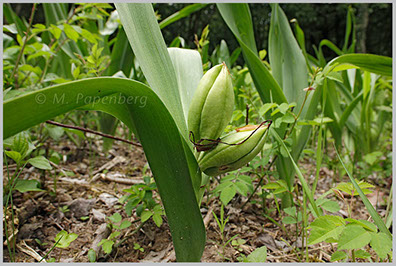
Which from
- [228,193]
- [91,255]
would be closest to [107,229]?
[91,255]

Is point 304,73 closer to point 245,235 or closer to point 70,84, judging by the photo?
point 245,235

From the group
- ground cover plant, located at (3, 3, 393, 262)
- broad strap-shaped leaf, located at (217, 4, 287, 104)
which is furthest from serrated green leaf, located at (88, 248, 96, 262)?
broad strap-shaped leaf, located at (217, 4, 287, 104)

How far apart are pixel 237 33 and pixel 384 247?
63 cm

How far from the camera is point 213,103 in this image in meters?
0.45

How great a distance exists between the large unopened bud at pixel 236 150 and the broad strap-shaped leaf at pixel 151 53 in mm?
66

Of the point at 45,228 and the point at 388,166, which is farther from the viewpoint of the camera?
the point at 388,166

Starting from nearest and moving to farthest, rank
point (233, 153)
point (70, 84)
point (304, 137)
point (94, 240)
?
point (70, 84)
point (233, 153)
point (94, 240)
point (304, 137)

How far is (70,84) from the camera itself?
0.31m

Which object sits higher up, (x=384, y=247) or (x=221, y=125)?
(x=221, y=125)

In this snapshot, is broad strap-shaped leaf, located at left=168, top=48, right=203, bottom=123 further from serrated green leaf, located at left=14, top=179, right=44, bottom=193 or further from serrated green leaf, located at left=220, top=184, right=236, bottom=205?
serrated green leaf, located at left=14, top=179, right=44, bottom=193

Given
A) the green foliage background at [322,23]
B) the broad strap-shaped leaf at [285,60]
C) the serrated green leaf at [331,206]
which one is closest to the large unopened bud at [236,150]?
the serrated green leaf at [331,206]

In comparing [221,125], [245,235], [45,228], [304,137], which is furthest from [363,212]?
[45,228]

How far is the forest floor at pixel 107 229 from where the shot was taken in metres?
0.65

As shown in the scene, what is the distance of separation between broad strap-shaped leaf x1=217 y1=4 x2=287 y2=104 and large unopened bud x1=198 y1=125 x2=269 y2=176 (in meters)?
0.32
